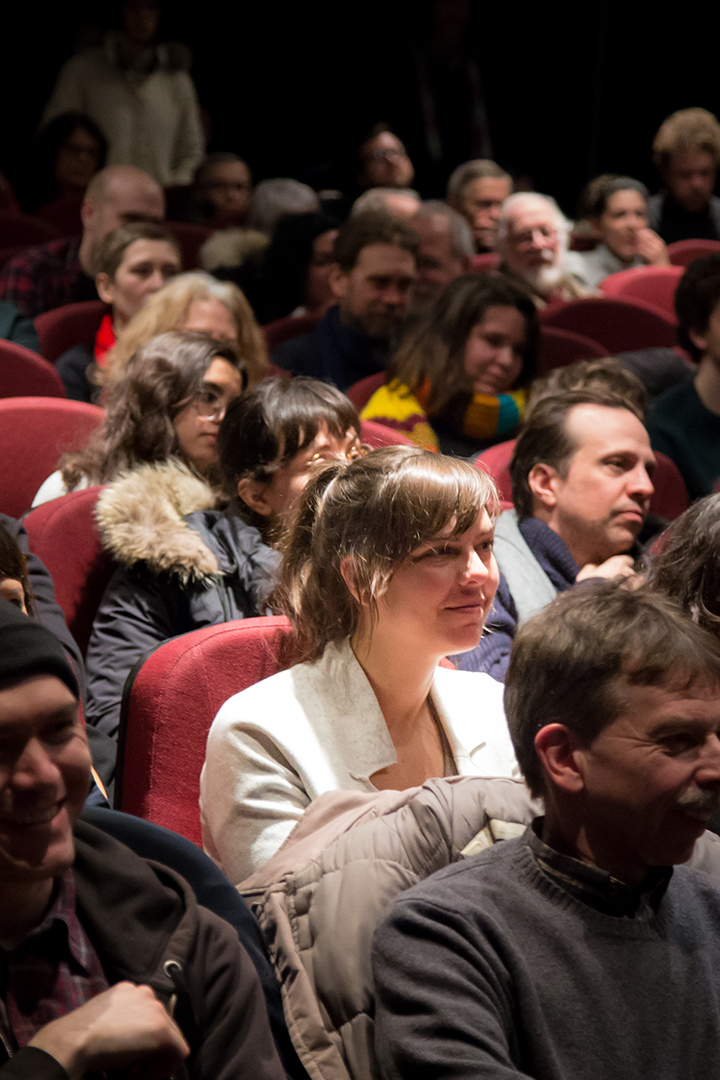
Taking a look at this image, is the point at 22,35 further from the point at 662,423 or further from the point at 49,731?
the point at 49,731

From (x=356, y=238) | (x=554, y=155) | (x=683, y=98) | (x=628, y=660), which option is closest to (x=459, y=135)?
(x=554, y=155)

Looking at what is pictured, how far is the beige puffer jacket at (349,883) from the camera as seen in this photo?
93 centimetres

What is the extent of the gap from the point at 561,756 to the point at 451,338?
1.87 m

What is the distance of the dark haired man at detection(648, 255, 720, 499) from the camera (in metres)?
2.68

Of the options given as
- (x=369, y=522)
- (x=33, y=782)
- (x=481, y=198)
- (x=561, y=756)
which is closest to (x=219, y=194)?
(x=481, y=198)

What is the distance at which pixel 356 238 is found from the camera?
3.24 meters

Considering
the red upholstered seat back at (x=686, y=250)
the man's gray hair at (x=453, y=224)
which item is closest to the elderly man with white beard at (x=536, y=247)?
the man's gray hair at (x=453, y=224)

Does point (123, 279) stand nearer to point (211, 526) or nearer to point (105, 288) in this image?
point (105, 288)

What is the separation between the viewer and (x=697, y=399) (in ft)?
9.06

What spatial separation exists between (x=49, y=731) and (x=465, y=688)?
0.71m

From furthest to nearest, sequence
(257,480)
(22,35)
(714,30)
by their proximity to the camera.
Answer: (714,30) → (22,35) → (257,480)

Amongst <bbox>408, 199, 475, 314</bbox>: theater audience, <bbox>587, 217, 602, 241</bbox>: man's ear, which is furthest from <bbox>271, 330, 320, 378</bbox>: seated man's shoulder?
<bbox>587, 217, 602, 241</bbox>: man's ear

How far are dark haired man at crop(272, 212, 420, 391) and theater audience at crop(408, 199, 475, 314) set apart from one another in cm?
38

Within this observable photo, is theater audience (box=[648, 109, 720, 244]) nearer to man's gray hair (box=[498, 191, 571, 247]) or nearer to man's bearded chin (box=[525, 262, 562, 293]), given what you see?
man's gray hair (box=[498, 191, 571, 247])
